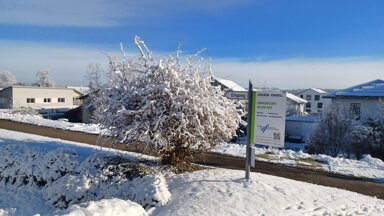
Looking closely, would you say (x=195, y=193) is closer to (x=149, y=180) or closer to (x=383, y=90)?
(x=149, y=180)

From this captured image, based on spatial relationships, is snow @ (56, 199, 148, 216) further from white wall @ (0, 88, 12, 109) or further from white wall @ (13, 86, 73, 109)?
white wall @ (0, 88, 12, 109)

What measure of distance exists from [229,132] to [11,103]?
4964 centimetres

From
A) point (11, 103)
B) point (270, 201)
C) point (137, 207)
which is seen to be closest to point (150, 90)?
point (137, 207)

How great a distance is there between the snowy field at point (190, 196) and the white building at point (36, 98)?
130 feet

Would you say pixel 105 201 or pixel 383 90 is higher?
pixel 383 90

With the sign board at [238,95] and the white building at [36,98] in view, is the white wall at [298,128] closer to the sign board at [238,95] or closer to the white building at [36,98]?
the sign board at [238,95]

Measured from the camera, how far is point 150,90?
8.48 meters

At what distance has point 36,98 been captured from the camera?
53344mm

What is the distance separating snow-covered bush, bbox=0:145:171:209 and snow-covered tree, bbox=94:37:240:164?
83cm

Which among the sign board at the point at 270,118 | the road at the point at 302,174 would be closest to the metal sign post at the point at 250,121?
the sign board at the point at 270,118

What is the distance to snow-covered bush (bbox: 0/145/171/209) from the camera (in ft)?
25.2

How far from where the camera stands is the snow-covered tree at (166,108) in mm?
8383

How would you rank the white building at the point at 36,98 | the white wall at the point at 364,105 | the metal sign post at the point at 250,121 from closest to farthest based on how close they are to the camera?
the metal sign post at the point at 250,121 → the white wall at the point at 364,105 → the white building at the point at 36,98

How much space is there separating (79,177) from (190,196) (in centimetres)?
319
